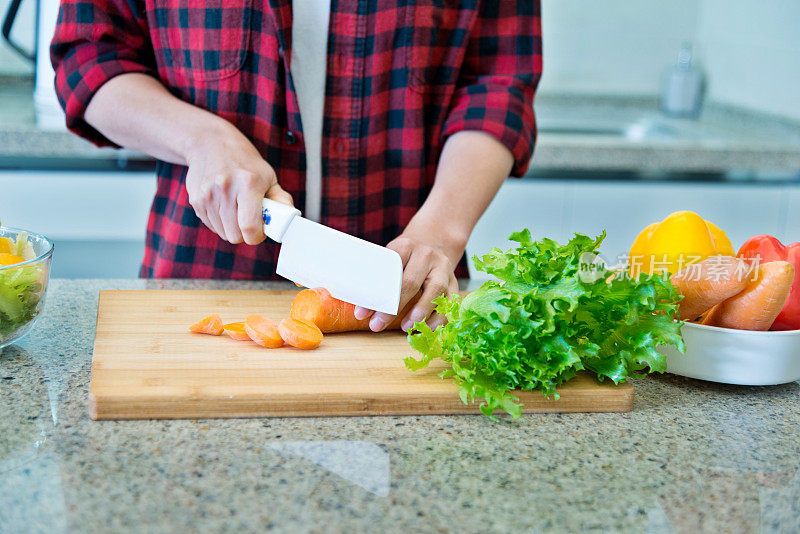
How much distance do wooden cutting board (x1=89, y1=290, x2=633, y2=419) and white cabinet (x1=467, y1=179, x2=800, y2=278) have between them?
1346 millimetres

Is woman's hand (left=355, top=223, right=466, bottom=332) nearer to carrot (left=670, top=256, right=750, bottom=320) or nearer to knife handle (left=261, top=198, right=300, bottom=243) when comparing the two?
knife handle (left=261, top=198, right=300, bottom=243)

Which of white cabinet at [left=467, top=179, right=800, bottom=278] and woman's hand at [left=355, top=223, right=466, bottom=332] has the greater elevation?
woman's hand at [left=355, top=223, right=466, bottom=332]

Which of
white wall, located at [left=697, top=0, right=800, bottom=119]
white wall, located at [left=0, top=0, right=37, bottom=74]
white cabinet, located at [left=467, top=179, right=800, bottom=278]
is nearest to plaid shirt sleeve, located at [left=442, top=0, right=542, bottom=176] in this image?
white cabinet, located at [left=467, top=179, right=800, bottom=278]

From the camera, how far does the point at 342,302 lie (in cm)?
110

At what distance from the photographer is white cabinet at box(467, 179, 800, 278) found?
2379 mm

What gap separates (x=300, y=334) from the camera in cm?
104

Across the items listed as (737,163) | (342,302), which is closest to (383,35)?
(342,302)

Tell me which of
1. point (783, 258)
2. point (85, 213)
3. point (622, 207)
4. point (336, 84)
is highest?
point (336, 84)

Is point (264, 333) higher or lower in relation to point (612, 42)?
lower

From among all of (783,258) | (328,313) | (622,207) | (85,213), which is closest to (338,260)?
(328,313)

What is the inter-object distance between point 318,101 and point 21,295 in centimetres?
62

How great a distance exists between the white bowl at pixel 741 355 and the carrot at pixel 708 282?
1.0 inches

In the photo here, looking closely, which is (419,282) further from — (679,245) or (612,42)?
(612,42)

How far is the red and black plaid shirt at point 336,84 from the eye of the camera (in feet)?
4.36
